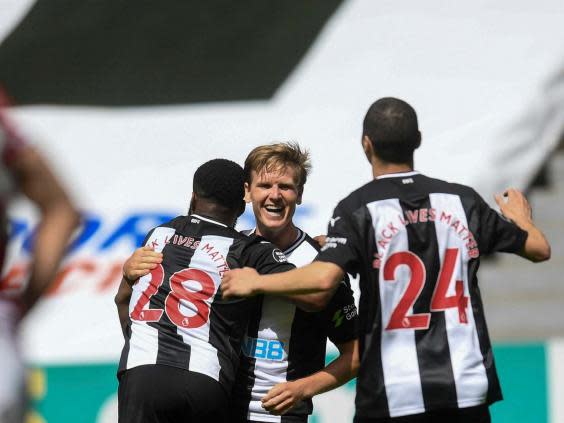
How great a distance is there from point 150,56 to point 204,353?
698 centimetres

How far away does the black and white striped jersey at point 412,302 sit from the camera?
337 centimetres

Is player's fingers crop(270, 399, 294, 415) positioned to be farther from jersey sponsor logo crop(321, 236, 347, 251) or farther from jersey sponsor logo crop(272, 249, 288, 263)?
jersey sponsor logo crop(321, 236, 347, 251)

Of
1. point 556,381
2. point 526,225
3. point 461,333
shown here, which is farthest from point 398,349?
point 556,381

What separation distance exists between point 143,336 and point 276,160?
31.0 inches

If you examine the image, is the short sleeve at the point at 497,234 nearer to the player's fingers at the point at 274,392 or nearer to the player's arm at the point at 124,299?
the player's fingers at the point at 274,392

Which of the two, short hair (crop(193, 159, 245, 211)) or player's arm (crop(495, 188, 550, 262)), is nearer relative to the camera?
player's arm (crop(495, 188, 550, 262))

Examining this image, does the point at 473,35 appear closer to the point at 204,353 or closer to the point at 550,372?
the point at 550,372

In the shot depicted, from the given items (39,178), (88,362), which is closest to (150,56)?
(88,362)

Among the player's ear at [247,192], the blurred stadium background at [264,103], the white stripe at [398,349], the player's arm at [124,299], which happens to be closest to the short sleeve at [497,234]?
the white stripe at [398,349]

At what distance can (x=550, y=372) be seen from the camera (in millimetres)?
6305

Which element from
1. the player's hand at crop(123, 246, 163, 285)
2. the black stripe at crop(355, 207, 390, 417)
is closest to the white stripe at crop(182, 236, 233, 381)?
the player's hand at crop(123, 246, 163, 285)

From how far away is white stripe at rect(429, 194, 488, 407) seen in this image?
3385mm

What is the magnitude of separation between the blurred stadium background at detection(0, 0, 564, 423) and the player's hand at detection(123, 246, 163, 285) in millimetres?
5150

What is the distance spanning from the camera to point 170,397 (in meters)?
3.55
